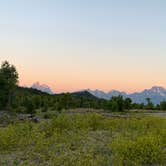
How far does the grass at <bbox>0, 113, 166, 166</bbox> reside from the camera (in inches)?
446

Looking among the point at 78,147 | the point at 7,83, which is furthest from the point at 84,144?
the point at 7,83

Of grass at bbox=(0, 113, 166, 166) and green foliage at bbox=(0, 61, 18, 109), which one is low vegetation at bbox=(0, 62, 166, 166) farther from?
green foliage at bbox=(0, 61, 18, 109)

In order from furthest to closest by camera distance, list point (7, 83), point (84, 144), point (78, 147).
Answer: point (7, 83)
point (84, 144)
point (78, 147)

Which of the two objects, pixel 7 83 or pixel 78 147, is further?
pixel 7 83

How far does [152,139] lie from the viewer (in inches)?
484

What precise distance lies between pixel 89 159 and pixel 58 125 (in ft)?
21.1

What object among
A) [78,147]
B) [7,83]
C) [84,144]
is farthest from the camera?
[7,83]

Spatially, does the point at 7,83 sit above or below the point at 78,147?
above

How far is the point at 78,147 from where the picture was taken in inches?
521

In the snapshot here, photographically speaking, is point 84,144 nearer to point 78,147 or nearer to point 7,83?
point 78,147

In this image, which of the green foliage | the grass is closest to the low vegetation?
the grass

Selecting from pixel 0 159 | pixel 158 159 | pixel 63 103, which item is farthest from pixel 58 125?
pixel 63 103

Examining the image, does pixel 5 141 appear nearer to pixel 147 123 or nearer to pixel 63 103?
pixel 147 123

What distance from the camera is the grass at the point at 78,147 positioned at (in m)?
11.3
